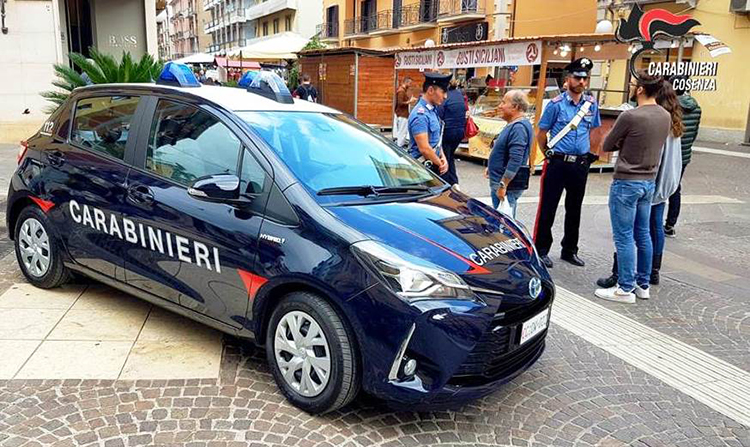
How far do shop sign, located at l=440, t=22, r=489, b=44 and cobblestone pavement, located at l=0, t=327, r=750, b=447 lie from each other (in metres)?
25.5

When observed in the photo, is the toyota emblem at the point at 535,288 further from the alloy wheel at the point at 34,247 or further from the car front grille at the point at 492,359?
the alloy wheel at the point at 34,247

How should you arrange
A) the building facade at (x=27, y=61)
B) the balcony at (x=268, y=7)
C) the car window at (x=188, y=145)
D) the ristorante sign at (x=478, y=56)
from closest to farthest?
the car window at (x=188, y=145), the ristorante sign at (x=478, y=56), the building facade at (x=27, y=61), the balcony at (x=268, y=7)

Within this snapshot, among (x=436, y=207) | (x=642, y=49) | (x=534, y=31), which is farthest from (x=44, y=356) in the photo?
(x=534, y=31)

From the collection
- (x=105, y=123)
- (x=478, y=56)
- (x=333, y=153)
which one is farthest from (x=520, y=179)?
(x=478, y=56)

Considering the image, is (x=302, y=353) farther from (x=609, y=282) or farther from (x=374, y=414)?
(x=609, y=282)

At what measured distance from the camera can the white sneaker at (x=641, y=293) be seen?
5184mm

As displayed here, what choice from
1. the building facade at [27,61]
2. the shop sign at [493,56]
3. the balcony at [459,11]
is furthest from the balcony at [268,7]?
the shop sign at [493,56]

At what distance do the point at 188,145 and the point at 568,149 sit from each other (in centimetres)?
359

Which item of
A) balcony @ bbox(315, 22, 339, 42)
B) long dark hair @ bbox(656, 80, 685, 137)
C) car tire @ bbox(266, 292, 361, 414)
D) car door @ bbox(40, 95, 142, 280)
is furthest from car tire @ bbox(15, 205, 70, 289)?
balcony @ bbox(315, 22, 339, 42)

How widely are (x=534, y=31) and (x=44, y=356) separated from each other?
1036 inches

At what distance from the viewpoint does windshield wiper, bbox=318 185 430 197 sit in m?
3.30

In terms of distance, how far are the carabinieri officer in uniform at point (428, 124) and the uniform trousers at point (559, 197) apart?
3.46ft

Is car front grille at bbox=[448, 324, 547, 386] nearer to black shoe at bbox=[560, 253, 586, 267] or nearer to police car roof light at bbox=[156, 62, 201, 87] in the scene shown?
police car roof light at bbox=[156, 62, 201, 87]

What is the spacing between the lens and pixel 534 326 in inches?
125
